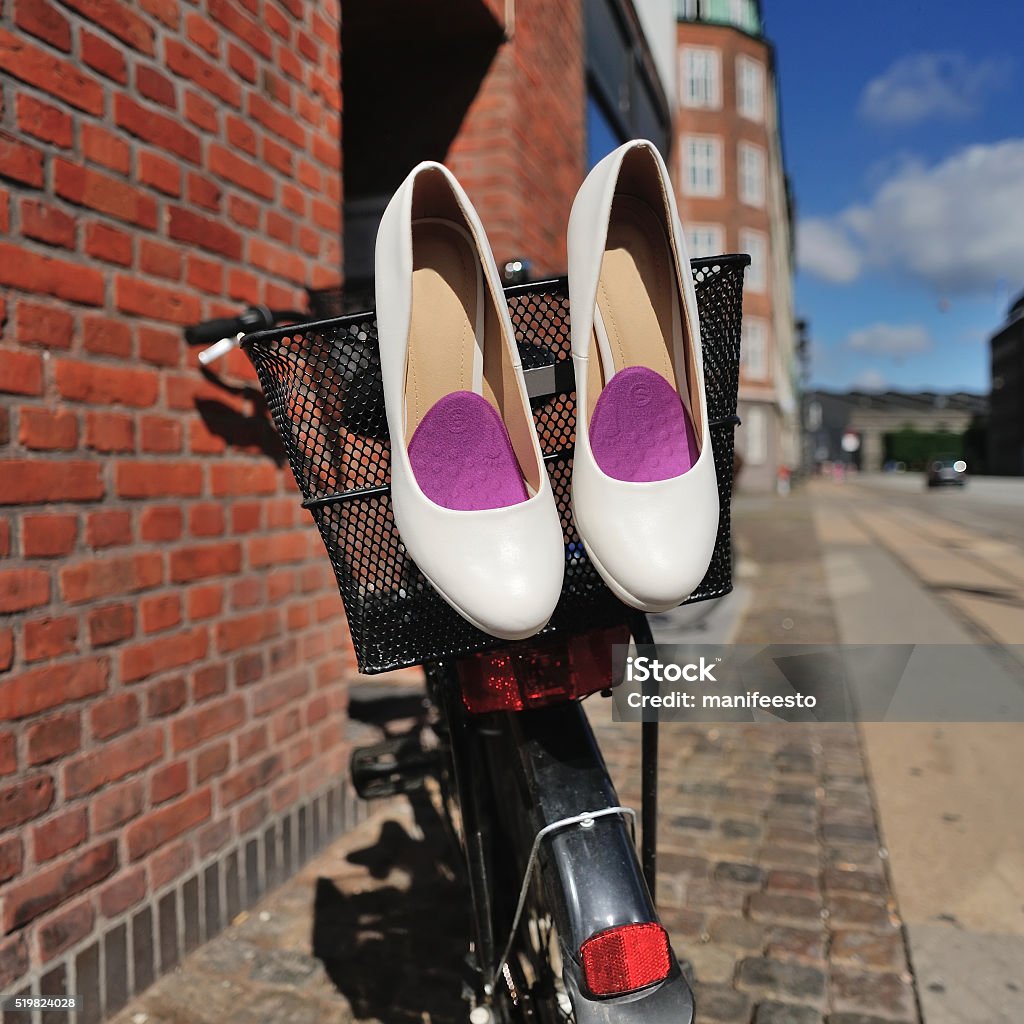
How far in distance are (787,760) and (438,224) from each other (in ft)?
11.1

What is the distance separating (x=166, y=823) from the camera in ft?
7.38

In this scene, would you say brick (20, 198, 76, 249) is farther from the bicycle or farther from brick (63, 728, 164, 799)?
brick (63, 728, 164, 799)

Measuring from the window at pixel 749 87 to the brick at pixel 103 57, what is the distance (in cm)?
3720

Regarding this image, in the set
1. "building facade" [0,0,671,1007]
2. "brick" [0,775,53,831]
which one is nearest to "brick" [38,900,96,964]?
"building facade" [0,0,671,1007]

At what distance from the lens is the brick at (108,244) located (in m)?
2.00

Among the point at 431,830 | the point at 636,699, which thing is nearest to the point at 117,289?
the point at 636,699

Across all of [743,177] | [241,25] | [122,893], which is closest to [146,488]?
[122,893]

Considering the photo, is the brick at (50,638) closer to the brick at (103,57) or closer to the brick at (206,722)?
the brick at (206,722)

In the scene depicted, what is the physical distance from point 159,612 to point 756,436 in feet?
121

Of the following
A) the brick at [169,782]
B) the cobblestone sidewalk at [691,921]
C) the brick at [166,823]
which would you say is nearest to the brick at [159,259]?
the brick at [169,782]

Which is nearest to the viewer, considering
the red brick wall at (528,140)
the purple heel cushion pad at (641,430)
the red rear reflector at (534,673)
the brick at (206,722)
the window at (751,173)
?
the purple heel cushion pad at (641,430)

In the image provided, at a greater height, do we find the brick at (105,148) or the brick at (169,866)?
the brick at (105,148)

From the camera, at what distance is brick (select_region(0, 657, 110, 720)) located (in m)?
1.78

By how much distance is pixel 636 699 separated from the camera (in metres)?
1.49
